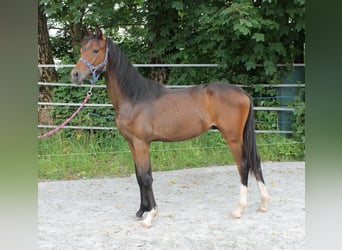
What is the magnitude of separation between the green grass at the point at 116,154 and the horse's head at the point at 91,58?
1.94 metres

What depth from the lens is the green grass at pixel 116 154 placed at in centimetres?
432

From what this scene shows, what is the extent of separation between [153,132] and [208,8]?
8.76 ft

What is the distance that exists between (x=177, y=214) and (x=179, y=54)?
2.85 meters

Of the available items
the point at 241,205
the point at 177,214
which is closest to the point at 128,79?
the point at 177,214

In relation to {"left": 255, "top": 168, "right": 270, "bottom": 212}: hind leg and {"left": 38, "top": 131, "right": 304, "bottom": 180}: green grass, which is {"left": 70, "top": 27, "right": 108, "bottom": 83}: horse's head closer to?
{"left": 255, "top": 168, "right": 270, "bottom": 212}: hind leg

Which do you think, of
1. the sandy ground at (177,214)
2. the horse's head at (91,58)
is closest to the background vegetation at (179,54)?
the sandy ground at (177,214)

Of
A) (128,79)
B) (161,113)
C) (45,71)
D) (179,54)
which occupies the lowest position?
(161,113)

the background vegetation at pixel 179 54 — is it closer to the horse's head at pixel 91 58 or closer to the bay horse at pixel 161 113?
the bay horse at pixel 161 113

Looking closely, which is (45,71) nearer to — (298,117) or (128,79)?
(128,79)

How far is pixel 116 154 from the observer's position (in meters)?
4.67

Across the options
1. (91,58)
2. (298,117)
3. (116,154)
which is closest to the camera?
(91,58)

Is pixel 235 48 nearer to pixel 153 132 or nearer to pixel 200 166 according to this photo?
pixel 200 166

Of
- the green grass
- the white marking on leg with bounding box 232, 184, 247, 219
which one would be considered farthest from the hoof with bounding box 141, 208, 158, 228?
the green grass

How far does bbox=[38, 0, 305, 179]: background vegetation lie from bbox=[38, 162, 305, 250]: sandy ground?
0.51 metres
